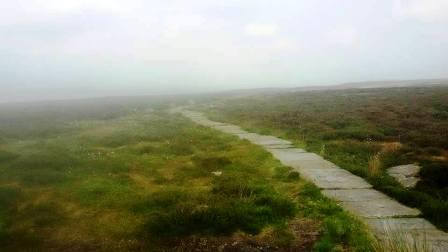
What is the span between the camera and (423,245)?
7109 millimetres

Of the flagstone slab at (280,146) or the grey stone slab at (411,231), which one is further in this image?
the flagstone slab at (280,146)

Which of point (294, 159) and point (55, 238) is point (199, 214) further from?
point (294, 159)

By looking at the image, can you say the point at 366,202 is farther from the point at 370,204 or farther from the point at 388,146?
the point at 388,146

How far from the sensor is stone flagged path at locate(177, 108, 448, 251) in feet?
26.4

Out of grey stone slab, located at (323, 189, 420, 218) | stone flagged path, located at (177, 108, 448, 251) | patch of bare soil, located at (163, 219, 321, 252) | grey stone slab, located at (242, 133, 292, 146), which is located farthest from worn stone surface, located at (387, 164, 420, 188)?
grey stone slab, located at (242, 133, 292, 146)

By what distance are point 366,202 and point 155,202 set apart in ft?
16.7

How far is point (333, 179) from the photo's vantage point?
12.8 meters

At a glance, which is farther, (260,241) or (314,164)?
(314,164)

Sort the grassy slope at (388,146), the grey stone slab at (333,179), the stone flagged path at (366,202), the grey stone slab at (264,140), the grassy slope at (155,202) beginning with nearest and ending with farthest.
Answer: the stone flagged path at (366,202) → the grassy slope at (155,202) → the grassy slope at (388,146) → the grey stone slab at (333,179) → the grey stone slab at (264,140)

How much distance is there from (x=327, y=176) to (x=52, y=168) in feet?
31.2

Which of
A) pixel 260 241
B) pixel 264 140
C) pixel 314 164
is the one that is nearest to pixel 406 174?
pixel 314 164

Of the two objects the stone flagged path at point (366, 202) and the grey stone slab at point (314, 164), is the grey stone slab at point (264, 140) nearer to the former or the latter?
the stone flagged path at point (366, 202)

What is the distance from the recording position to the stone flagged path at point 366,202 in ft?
26.4

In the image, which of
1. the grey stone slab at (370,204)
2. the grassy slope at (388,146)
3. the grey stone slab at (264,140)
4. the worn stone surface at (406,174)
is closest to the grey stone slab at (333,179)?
the grassy slope at (388,146)
